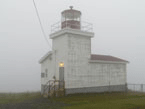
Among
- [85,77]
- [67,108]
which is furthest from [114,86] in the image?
[67,108]

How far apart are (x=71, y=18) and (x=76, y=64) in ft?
17.4

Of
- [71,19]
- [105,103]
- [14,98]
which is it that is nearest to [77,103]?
[105,103]

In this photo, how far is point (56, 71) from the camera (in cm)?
1798

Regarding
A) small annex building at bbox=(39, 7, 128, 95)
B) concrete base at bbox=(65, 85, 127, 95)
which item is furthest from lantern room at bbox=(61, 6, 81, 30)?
concrete base at bbox=(65, 85, 127, 95)

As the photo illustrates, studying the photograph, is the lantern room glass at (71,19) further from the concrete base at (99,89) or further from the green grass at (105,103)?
the green grass at (105,103)

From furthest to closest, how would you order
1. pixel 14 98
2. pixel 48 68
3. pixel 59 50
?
pixel 48 68, pixel 59 50, pixel 14 98

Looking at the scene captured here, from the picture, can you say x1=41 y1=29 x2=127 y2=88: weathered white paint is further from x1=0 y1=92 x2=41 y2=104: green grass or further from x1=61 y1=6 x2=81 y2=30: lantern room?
x1=0 y1=92 x2=41 y2=104: green grass

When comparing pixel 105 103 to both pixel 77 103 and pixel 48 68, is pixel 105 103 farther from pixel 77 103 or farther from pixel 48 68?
pixel 48 68

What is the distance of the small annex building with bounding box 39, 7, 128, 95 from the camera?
16750 millimetres

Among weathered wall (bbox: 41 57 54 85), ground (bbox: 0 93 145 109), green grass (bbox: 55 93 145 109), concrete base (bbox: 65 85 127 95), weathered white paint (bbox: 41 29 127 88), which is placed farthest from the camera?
weathered wall (bbox: 41 57 54 85)

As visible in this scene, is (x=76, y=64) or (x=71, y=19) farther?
(x=71, y=19)

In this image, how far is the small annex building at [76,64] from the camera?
16.8 m

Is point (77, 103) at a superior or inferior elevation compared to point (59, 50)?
inferior

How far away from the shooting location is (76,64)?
17.1 meters
